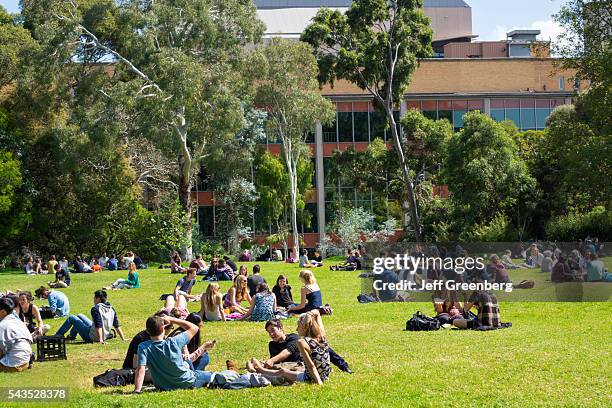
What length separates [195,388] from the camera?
42.3 ft

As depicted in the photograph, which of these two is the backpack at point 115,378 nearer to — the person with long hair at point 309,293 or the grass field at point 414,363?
the grass field at point 414,363

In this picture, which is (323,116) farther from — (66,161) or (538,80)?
(538,80)

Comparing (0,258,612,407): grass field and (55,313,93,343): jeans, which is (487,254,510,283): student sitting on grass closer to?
(0,258,612,407): grass field

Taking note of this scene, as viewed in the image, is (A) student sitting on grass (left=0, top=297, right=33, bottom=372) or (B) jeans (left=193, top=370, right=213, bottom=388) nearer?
(B) jeans (left=193, top=370, right=213, bottom=388)

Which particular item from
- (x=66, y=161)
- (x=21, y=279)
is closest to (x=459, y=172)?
(x=66, y=161)

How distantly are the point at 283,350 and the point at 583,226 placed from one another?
33.3m

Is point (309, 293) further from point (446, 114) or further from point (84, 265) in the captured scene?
point (446, 114)

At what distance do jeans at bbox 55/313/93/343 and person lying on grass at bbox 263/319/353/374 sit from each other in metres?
6.31

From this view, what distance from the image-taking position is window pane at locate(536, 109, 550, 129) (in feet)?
242

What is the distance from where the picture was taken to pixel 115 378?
1366cm

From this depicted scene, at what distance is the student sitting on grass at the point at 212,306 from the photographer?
21.0 m

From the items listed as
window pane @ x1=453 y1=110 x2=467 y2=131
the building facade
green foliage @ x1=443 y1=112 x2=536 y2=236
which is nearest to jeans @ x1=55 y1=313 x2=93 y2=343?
green foliage @ x1=443 y1=112 x2=536 y2=236

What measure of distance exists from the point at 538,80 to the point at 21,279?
49.5m

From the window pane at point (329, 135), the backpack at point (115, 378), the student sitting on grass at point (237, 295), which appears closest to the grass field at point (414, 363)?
the backpack at point (115, 378)
